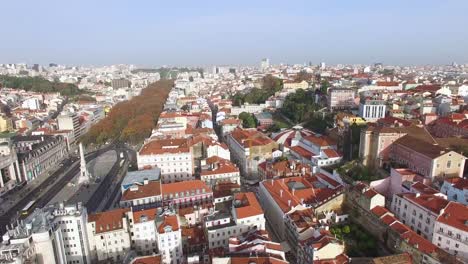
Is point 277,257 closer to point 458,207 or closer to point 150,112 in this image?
point 458,207

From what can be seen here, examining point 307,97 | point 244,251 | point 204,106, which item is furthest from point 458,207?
point 204,106

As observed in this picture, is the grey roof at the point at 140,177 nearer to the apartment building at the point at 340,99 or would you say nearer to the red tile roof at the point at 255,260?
the red tile roof at the point at 255,260

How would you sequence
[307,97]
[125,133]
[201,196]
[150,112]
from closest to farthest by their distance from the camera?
[201,196] → [125,133] → [307,97] → [150,112]

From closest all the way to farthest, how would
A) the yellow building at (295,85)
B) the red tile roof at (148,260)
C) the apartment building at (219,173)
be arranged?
the red tile roof at (148,260)
the apartment building at (219,173)
the yellow building at (295,85)

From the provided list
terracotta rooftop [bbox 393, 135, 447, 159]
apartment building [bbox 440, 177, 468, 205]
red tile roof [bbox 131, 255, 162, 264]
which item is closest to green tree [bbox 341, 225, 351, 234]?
apartment building [bbox 440, 177, 468, 205]

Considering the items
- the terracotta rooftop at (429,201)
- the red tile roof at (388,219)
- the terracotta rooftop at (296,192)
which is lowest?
the red tile roof at (388,219)

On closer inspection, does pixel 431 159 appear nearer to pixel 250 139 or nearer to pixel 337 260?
pixel 337 260

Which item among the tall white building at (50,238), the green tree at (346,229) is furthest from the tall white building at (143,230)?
the green tree at (346,229)

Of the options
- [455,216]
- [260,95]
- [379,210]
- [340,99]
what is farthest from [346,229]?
[260,95]
